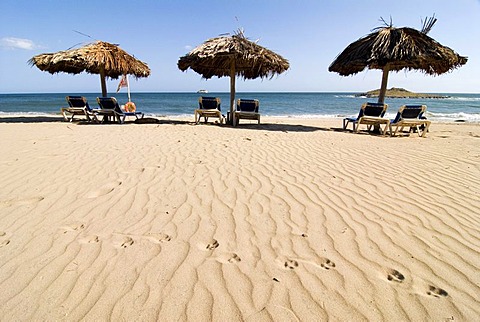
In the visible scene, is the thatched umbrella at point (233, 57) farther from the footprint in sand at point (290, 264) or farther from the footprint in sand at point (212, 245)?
the footprint in sand at point (290, 264)

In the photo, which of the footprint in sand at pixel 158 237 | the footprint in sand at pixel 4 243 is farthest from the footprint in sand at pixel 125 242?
the footprint in sand at pixel 4 243

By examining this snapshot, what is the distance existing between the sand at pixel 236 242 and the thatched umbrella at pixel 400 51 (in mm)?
5163

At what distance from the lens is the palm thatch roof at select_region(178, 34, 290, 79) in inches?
332

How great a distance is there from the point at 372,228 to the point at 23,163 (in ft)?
16.1

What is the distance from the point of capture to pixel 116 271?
168 cm

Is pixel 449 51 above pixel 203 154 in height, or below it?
above

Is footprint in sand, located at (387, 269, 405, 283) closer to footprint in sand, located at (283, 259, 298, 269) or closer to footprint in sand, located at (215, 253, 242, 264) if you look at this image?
footprint in sand, located at (283, 259, 298, 269)

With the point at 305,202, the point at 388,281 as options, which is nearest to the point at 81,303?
the point at 388,281

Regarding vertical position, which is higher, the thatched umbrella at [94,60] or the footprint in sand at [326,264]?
the thatched umbrella at [94,60]

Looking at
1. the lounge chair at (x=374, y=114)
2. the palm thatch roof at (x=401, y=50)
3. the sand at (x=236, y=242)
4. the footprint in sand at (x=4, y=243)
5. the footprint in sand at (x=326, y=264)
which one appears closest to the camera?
the sand at (x=236, y=242)

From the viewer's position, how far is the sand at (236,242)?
1445mm

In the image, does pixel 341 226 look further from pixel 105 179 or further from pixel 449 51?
pixel 449 51

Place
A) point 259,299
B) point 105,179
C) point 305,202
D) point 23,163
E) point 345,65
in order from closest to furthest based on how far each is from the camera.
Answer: point 259,299, point 305,202, point 105,179, point 23,163, point 345,65

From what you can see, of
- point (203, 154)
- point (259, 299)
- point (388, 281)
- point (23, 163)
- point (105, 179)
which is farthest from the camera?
point (203, 154)
